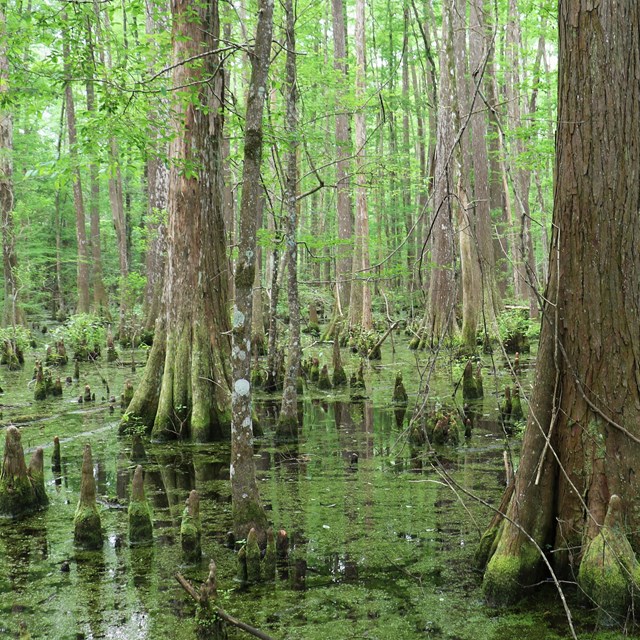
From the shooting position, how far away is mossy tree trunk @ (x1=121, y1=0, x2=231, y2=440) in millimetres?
7445

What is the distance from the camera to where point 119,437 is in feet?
24.7

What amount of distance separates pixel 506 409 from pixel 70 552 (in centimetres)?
537

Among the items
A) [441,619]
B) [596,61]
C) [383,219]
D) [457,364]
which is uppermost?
[383,219]

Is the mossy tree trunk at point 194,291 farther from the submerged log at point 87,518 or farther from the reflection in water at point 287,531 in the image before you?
the submerged log at point 87,518

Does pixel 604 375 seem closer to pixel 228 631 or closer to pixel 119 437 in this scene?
pixel 228 631

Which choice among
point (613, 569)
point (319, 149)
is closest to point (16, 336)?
point (319, 149)

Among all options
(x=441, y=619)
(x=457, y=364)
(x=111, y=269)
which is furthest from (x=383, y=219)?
(x=441, y=619)

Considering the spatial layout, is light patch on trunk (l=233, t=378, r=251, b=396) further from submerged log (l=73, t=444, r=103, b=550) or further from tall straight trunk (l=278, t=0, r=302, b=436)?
tall straight trunk (l=278, t=0, r=302, b=436)

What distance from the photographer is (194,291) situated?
7605 mm

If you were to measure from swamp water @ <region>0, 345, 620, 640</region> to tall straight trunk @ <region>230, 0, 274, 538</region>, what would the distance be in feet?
1.31

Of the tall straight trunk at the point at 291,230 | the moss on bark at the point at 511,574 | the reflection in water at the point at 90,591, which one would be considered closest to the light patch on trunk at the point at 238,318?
the reflection in water at the point at 90,591

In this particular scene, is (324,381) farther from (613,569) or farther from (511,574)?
(613,569)

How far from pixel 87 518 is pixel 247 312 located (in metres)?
1.70

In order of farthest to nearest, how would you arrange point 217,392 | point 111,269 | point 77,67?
point 111,269
point 217,392
point 77,67
